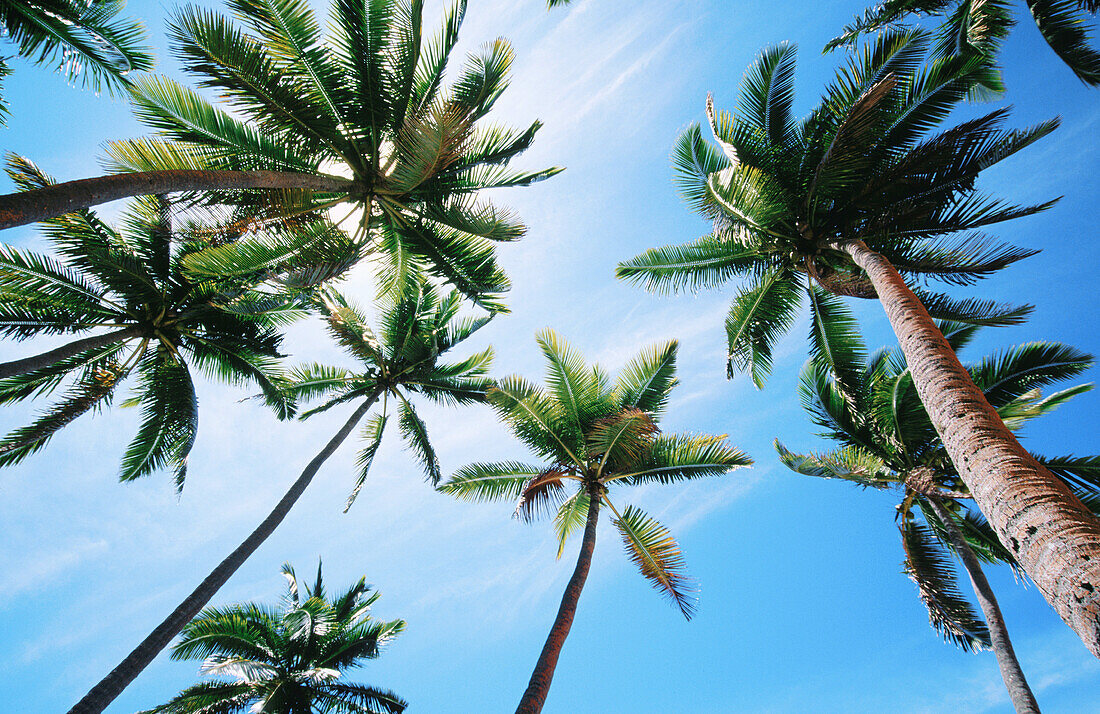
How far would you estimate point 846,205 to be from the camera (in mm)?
9594

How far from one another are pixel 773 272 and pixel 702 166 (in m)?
2.82

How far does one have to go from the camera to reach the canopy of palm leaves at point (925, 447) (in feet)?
36.3

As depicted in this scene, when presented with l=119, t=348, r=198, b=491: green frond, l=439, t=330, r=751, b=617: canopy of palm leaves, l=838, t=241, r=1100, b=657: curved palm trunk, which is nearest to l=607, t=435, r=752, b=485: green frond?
l=439, t=330, r=751, b=617: canopy of palm leaves

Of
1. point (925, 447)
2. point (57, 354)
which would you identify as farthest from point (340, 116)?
point (925, 447)

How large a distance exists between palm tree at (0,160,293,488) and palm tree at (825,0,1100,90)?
1178 cm

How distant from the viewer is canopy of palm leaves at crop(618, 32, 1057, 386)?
8.52m

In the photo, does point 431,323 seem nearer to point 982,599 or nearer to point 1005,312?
point 1005,312

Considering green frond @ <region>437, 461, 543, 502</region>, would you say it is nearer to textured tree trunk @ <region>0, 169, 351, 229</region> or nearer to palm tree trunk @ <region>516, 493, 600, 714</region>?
palm tree trunk @ <region>516, 493, 600, 714</region>

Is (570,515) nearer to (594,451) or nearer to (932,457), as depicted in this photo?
(594,451)

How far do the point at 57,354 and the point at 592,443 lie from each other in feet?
33.6

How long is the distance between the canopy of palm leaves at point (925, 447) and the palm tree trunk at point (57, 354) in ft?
46.7

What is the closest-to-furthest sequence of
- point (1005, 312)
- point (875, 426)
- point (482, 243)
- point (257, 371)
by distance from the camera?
point (1005, 312) → point (482, 243) → point (875, 426) → point (257, 371)

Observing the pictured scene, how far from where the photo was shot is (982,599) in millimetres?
10508

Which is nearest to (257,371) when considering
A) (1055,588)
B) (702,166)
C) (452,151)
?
(452,151)
